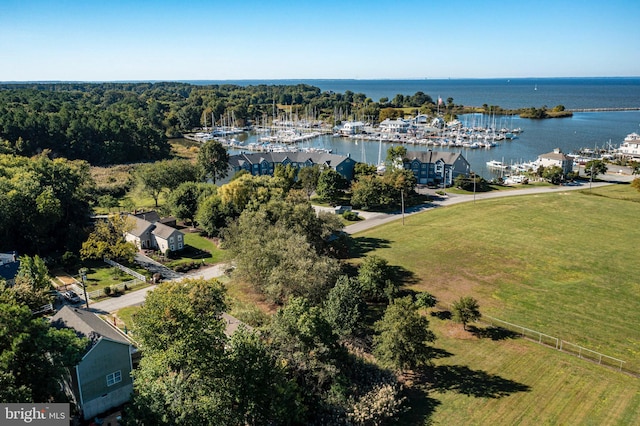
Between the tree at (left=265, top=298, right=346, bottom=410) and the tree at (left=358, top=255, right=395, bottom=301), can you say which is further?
the tree at (left=358, top=255, right=395, bottom=301)

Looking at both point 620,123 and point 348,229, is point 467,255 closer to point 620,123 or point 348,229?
point 348,229

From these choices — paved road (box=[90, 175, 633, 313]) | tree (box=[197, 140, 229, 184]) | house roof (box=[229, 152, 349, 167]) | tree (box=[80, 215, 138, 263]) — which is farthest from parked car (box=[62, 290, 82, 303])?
house roof (box=[229, 152, 349, 167])

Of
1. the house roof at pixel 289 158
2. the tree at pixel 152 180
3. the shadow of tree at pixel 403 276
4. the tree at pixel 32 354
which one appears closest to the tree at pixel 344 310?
the shadow of tree at pixel 403 276

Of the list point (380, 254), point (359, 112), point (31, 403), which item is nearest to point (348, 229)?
point (380, 254)

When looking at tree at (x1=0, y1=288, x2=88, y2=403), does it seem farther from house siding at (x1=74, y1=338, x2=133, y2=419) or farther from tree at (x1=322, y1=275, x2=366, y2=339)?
tree at (x1=322, y1=275, x2=366, y2=339)

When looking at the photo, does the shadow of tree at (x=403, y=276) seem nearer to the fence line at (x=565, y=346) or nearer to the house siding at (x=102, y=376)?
the fence line at (x=565, y=346)

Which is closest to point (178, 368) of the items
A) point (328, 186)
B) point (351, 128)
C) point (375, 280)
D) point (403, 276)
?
point (375, 280)

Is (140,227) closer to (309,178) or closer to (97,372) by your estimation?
(309,178)
